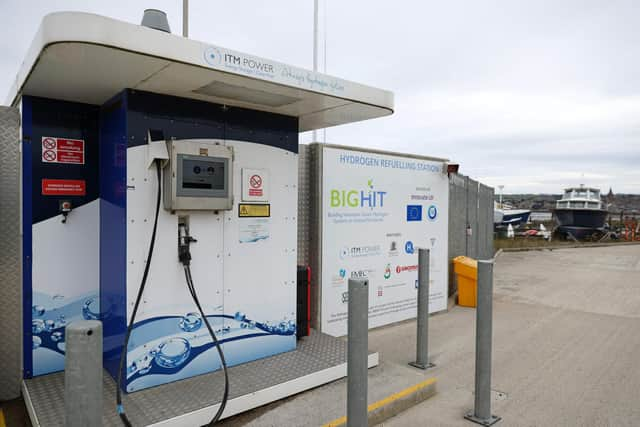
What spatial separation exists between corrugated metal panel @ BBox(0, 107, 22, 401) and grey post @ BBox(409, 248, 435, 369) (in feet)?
11.5

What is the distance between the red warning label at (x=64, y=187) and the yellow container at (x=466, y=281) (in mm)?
5551

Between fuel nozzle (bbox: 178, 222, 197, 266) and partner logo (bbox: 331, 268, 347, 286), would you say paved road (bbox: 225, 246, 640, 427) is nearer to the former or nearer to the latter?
partner logo (bbox: 331, 268, 347, 286)

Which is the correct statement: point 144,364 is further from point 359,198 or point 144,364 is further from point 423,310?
point 359,198

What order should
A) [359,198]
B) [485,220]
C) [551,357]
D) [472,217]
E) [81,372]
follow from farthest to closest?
[485,220], [472,217], [359,198], [551,357], [81,372]

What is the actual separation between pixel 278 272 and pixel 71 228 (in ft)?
5.81

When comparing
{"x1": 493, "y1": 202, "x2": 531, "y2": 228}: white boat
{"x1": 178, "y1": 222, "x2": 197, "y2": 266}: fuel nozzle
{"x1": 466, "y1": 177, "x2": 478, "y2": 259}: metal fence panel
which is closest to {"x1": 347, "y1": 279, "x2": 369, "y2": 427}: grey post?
{"x1": 178, "y1": 222, "x2": 197, "y2": 266}: fuel nozzle

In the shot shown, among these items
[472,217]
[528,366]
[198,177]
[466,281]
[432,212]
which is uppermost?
[198,177]

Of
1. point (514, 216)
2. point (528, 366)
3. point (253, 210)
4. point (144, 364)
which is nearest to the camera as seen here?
point (144, 364)

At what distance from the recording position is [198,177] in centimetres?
346

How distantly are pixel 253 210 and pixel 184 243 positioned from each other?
708 mm

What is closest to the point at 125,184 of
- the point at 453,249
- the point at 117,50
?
the point at 117,50

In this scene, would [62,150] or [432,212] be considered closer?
[62,150]

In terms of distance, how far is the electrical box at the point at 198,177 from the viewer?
332 centimetres

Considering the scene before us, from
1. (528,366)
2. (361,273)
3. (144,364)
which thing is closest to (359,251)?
(361,273)
